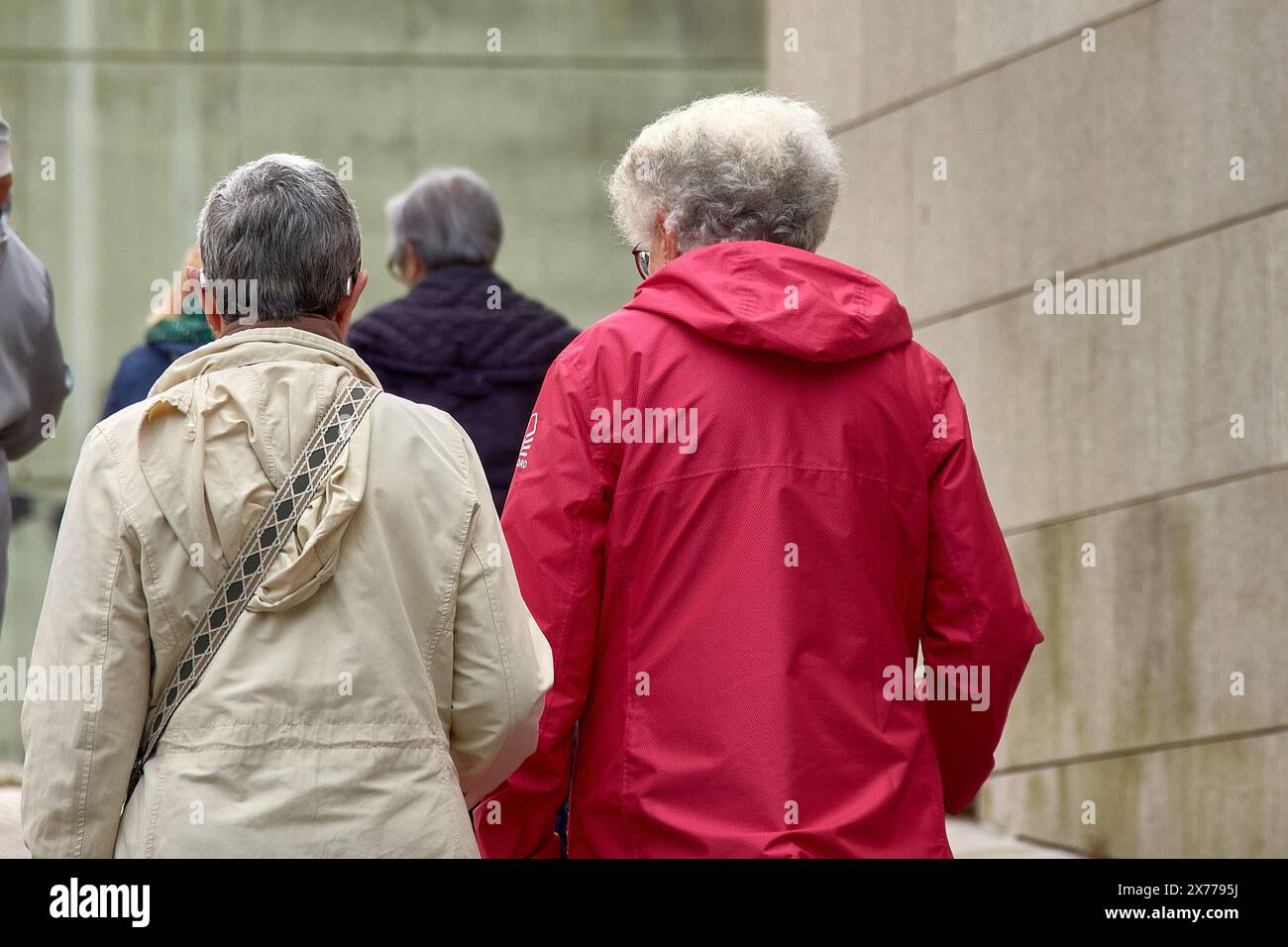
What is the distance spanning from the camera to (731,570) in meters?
3.40

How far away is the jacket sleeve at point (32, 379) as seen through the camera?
5117 millimetres

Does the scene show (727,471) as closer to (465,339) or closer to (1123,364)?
(465,339)

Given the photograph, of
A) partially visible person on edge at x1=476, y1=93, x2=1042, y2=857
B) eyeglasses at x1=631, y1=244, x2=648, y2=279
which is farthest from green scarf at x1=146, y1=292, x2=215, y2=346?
partially visible person on edge at x1=476, y1=93, x2=1042, y2=857

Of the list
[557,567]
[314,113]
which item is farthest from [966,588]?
[314,113]

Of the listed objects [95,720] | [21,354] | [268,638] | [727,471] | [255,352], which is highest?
[21,354]

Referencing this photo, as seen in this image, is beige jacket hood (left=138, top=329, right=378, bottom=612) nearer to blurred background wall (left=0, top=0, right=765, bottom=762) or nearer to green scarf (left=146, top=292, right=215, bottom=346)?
green scarf (left=146, top=292, right=215, bottom=346)

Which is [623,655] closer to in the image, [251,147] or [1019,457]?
[1019,457]

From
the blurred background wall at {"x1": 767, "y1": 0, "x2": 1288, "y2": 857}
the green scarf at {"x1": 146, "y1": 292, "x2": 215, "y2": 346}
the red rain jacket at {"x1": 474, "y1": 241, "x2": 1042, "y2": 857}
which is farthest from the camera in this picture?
the blurred background wall at {"x1": 767, "y1": 0, "x2": 1288, "y2": 857}

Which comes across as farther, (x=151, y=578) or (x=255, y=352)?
(x=255, y=352)

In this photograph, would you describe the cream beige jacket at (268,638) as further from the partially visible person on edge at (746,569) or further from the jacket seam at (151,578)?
the partially visible person on edge at (746,569)

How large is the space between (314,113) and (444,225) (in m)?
4.62

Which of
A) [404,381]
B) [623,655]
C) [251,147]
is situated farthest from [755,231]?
[251,147]

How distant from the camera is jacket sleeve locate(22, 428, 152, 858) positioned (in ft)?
9.66
